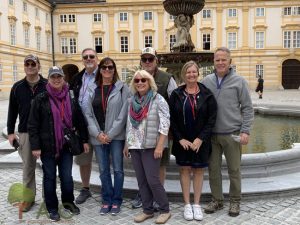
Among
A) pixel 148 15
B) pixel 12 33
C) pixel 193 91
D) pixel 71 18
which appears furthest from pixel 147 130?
pixel 71 18

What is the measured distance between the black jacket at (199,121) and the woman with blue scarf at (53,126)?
4.05ft

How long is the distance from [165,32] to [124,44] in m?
5.24

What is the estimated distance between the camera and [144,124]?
14.4ft

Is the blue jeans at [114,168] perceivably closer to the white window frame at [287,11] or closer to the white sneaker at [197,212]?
the white sneaker at [197,212]

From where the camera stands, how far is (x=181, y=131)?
14.7 feet

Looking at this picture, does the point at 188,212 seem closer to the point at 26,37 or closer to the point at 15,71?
the point at 15,71

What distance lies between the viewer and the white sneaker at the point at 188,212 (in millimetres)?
4574

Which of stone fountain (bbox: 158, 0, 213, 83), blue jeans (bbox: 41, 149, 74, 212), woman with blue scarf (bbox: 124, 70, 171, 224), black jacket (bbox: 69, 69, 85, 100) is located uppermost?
stone fountain (bbox: 158, 0, 213, 83)

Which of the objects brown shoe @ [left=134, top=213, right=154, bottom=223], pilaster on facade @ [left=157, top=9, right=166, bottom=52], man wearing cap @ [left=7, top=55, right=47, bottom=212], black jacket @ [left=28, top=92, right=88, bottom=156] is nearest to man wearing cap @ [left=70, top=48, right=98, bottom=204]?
man wearing cap @ [left=7, top=55, right=47, bottom=212]

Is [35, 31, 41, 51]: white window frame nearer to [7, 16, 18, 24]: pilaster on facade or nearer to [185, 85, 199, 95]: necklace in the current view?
[7, 16, 18, 24]: pilaster on facade

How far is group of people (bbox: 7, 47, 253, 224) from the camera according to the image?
4406mm

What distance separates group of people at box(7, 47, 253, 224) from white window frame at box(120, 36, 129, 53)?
129 feet

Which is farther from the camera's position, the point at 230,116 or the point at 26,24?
the point at 26,24

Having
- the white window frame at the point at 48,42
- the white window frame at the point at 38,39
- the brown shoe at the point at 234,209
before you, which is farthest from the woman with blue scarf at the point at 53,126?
the white window frame at the point at 48,42
